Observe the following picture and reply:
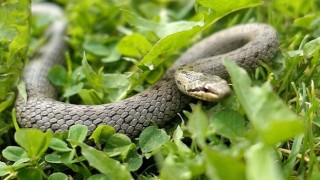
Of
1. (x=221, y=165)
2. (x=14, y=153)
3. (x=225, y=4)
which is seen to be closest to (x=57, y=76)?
(x=14, y=153)

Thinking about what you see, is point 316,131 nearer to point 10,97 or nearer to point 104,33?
point 10,97

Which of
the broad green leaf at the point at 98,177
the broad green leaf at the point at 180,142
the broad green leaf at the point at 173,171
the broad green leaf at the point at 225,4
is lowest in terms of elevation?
the broad green leaf at the point at 98,177

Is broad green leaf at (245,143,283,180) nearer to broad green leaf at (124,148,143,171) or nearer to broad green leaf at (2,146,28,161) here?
broad green leaf at (124,148,143,171)

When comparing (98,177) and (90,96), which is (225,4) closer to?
(90,96)

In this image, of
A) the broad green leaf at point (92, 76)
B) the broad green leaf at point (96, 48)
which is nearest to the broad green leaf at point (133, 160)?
the broad green leaf at point (92, 76)

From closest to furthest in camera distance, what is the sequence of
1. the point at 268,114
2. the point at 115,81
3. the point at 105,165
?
the point at 268,114
the point at 105,165
the point at 115,81

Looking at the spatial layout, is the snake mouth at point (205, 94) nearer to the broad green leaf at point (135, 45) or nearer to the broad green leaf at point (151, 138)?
the broad green leaf at point (151, 138)

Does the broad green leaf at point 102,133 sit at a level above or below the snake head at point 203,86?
below
